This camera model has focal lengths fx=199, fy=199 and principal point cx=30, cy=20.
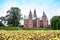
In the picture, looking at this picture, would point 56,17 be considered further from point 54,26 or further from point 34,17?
point 34,17

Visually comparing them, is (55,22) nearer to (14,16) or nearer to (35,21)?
(14,16)

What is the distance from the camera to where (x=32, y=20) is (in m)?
104

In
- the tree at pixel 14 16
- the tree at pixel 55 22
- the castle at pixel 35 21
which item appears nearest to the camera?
the tree at pixel 55 22

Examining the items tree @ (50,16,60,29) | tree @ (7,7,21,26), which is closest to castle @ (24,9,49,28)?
tree @ (7,7,21,26)

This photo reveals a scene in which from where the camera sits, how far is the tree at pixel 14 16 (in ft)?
277

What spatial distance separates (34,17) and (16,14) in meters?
22.1

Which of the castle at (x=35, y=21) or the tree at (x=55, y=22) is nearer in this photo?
the tree at (x=55, y=22)

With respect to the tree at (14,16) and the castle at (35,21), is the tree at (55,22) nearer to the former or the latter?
the tree at (14,16)

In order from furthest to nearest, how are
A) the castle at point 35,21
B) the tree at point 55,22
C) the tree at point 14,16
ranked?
the castle at point 35,21
the tree at point 14,16
the tree at point 55,22

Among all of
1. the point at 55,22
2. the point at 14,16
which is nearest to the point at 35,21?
the point at 14,16

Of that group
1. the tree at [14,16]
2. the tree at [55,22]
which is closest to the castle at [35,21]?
the tree at [14,16]

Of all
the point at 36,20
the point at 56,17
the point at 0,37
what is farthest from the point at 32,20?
the point at 0,37

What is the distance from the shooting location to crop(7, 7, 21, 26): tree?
277ft

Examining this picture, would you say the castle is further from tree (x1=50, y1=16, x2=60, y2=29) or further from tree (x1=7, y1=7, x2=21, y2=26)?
tree (x1=50, y1=16, x2=60, y2=29)
